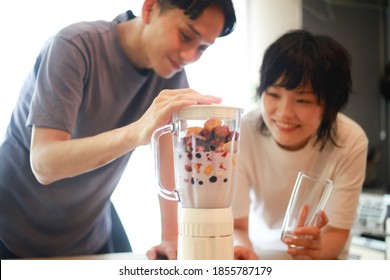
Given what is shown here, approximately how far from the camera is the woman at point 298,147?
73cm

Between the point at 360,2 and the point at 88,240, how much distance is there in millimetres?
872

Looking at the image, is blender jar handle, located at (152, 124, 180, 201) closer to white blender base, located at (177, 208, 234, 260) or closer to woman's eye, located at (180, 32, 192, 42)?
white blender base, located at (177, 208, 234, 260)

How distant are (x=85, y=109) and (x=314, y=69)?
1.33 feet

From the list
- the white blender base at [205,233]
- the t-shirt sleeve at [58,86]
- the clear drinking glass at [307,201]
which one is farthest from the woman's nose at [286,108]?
the t-shirt sleeve at [58,86]

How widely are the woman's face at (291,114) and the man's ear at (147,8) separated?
0.25 metres

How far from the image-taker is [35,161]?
0.66m

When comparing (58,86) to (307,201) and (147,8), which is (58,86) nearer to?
(147,8)

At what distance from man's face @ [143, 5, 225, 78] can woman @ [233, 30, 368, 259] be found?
0.15 meters

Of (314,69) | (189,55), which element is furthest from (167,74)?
(314,69)

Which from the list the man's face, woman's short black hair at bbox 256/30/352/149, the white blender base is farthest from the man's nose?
the white blender base

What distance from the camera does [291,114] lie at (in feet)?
2.40

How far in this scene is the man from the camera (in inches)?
25.3

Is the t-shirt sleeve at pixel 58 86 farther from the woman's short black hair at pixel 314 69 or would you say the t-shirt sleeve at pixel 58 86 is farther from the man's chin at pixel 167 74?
the woman's short black hair at pixel 314 69

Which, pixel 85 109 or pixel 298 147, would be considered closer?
pixel 85 109
